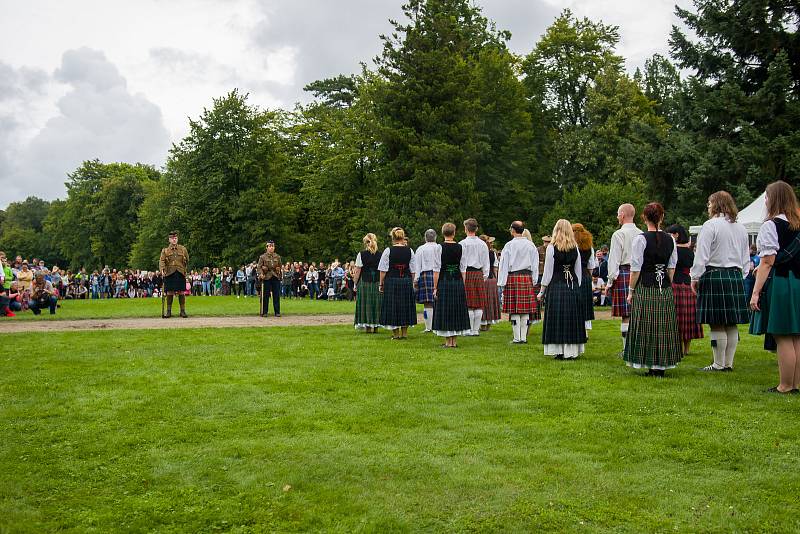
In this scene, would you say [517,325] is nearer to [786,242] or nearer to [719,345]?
[719,345]

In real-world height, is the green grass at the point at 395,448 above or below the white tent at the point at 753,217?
below

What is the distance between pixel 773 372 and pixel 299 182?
46547 mm

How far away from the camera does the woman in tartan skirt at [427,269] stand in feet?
44.4

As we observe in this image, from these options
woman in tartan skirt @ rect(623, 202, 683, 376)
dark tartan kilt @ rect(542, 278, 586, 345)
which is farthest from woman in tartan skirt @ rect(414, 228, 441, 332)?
woman in tartan skirt @ rect(623, 202, 683, 376)

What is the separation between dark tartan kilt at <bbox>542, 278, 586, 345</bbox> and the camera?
10375 mm

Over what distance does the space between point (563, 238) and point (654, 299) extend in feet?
6.60

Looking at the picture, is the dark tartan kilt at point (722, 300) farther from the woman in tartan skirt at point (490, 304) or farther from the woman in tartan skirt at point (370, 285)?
the woman in tartan skirt at point (370, 285)

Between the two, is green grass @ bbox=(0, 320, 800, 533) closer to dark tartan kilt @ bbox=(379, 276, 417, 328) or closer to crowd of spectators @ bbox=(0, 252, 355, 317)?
dark tartan kilt @ bbox=(379, 276, 417, 328)

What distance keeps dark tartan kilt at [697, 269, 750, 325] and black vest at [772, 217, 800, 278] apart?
1.39 meters

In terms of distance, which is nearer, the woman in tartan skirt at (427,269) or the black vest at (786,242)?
the black vest at (786,242)

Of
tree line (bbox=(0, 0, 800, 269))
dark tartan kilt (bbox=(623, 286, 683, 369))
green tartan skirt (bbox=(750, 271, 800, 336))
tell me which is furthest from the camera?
tree line (bbox=(0, 0, 800, 269))

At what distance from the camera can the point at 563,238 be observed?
34.1ft

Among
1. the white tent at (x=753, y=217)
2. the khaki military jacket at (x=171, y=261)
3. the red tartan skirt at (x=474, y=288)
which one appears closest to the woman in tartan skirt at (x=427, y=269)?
the red tartan skirt at (x=474, y=288)

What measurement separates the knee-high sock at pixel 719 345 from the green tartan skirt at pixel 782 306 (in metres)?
1.41
